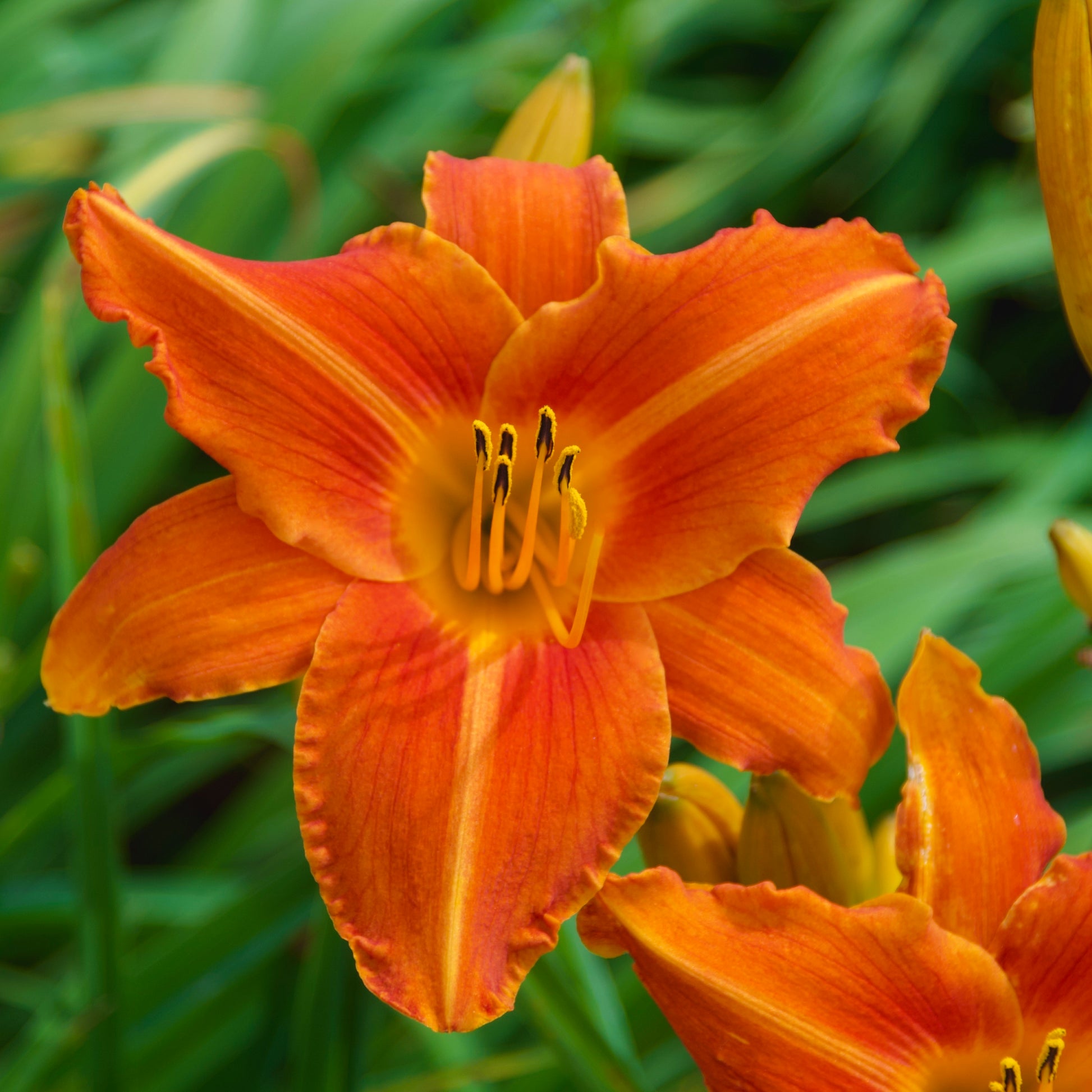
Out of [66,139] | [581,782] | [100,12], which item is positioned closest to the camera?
[581,782]

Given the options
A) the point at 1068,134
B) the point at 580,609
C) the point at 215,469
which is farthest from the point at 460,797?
the point at 215,469

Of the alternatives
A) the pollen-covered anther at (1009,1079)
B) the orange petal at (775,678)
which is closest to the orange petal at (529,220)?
the orange petal at (775,678)

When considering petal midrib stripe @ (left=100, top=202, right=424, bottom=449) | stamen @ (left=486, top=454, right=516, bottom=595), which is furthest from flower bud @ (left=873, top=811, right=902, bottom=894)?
Result: petal midrib stripe @ (left=100, top=202, right=424, bottom=449)

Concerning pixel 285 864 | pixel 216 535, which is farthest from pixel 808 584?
pixel 285 864

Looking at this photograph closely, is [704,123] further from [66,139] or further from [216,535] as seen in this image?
[216,535]

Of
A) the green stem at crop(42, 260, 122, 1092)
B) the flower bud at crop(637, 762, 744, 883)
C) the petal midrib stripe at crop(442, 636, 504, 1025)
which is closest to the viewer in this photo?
the petal midrib stripe at crop(442, 636, 504, 1025)

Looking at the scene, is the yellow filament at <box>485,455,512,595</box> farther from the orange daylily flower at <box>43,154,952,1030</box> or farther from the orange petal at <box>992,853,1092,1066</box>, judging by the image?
the orange petal at <box>992,853,1092,1066</box>

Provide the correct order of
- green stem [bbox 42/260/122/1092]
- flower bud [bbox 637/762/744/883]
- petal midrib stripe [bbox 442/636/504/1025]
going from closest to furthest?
petal midrib stripe [bbox 442/636/504/1025]
flower bud [bbox 637/762/744/883]
green stem [bbox 42/260/122/1092]

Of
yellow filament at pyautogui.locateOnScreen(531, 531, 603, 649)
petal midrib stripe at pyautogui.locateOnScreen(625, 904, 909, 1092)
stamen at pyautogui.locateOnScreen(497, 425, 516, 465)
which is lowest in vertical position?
petal midrib stripe at pyautogui.locateOnScreen(625, 904, 909, 1092)
